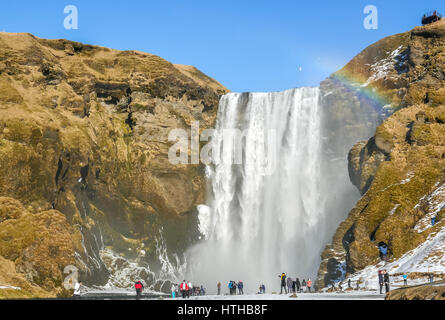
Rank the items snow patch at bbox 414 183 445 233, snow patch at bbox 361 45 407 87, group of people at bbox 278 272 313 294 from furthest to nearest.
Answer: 1. snow patch at bbox 361 45 407 87
2. snow patch at bbox 414 183 445 233
3. group of people at bbox 278 272 313 294

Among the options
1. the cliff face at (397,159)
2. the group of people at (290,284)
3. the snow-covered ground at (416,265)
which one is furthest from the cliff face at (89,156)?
the snow-covered ground at (416,265)

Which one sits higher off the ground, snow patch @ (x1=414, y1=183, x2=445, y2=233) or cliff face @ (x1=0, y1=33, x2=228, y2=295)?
cliff face @ (x1=0, y1=33, x2=228, y2=295)

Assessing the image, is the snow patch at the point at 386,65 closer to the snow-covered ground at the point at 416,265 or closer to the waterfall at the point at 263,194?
the waterfall at the point at 263,194

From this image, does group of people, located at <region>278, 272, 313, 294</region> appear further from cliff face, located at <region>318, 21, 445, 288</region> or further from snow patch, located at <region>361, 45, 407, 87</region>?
snow patch, located at <region>361, 45, 407, 87</region>

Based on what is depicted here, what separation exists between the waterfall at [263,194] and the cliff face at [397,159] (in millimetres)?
6529

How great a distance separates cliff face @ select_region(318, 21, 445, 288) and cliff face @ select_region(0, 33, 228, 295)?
24.4 meters

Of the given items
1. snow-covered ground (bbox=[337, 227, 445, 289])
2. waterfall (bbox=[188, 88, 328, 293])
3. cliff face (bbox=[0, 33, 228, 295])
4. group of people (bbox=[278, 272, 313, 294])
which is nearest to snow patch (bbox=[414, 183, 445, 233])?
snow-covered ground (bbox=[337, 227, 445, 289])

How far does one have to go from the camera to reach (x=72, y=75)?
75.4 meters

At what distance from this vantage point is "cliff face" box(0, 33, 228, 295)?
53.8 m

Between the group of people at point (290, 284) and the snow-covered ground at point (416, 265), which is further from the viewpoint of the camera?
the group of people at point (290, 284)

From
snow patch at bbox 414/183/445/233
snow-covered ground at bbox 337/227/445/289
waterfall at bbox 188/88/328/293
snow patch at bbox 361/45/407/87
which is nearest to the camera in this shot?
snow-covered ground at bbox 337/227/445/289

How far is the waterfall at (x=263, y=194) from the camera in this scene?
7094cm
